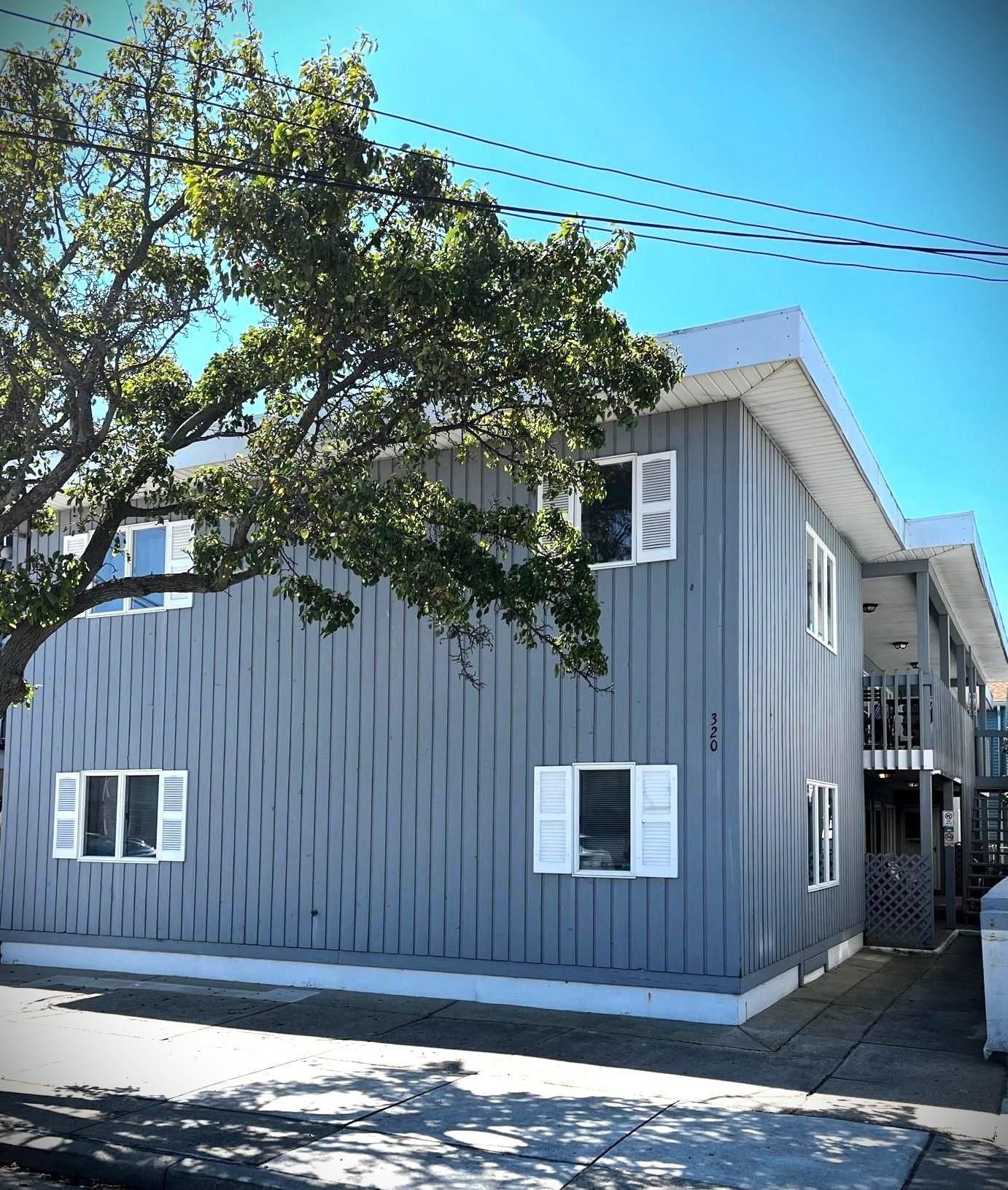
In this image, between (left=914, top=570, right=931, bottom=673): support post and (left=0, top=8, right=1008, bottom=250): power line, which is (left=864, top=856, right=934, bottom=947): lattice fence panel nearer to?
(left=914, top=570, right=931, bottom=673): support post

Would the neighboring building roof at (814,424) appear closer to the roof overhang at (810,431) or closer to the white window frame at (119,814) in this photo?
the roof overhang at (810,431)

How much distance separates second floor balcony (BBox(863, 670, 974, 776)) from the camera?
56.5 feet

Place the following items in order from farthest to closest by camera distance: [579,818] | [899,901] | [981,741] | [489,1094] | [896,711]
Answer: [981,741], [896,711], [899,901], [579,818], [489,1094]

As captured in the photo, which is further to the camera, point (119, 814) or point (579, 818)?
point (119, 814)

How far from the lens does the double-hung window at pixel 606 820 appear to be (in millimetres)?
11422

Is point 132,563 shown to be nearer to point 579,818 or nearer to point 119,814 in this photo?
point 119,814

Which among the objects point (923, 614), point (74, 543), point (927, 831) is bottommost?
point (927, 831)

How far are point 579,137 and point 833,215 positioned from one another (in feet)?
8.05

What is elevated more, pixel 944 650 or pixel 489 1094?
pixel 944 650

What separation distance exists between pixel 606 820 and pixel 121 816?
21.8 ft

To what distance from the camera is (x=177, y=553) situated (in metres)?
15.4

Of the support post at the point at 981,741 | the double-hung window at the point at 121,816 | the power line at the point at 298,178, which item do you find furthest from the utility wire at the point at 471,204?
the support post at the point at 981,741

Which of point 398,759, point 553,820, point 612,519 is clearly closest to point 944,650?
point 612,519

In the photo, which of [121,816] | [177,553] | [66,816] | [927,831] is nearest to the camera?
[121,816]
